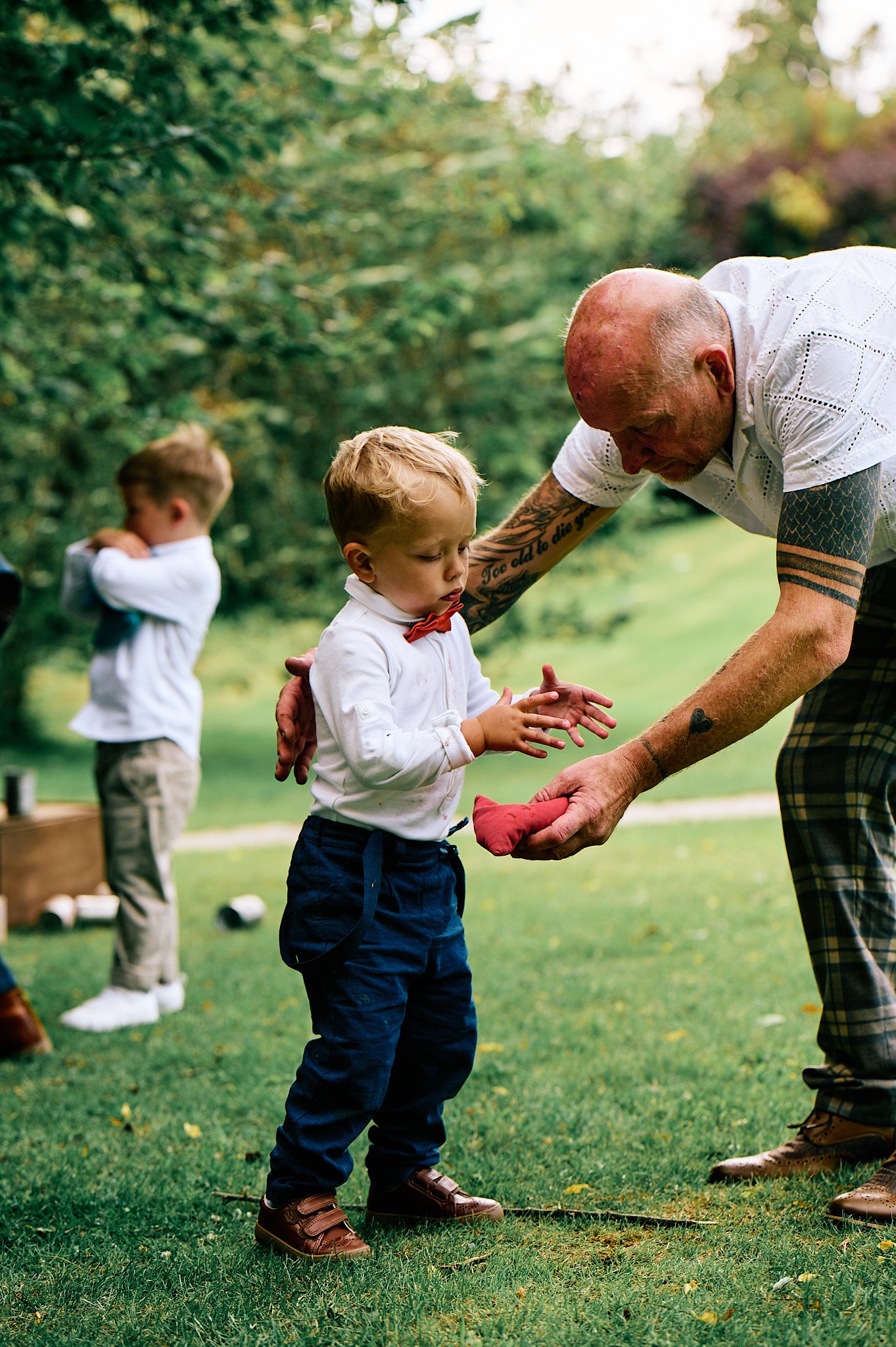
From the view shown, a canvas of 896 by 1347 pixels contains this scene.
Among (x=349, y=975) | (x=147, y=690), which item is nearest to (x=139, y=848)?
(x=147, y=690)

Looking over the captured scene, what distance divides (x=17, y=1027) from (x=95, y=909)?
2.76 m

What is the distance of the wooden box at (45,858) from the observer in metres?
7.14

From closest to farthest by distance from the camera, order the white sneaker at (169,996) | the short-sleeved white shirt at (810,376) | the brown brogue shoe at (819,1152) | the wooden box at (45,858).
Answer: the short-sleeved white shirt at (810,376), the brown brogue shoe at (819,1152), the white sneaker at (169,996), the wooden box at (45,858)

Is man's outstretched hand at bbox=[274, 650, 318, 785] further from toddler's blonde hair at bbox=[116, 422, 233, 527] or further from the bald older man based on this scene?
toddler's blonde hair at bbox=[116, 422, 233, 527]

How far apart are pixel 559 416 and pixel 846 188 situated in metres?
17.1

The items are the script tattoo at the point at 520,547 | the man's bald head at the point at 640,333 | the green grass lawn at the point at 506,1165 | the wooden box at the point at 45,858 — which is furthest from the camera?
the wooden box at the point at 45,858

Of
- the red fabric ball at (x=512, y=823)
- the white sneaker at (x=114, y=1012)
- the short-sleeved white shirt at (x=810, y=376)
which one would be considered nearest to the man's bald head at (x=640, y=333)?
the short-sleeved white shirt at (x=810, y=376)

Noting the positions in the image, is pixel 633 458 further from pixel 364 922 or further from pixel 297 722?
pixel 364 922

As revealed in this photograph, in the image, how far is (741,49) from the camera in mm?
48656

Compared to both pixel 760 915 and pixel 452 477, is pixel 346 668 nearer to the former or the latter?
pixel 452 477

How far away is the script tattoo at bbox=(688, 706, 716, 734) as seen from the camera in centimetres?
272

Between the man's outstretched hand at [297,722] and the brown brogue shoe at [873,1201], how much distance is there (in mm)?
1493

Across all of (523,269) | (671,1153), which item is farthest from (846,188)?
(671,1153)

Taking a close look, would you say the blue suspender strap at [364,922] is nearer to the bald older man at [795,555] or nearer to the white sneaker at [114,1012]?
the bald older man at [795,555]
